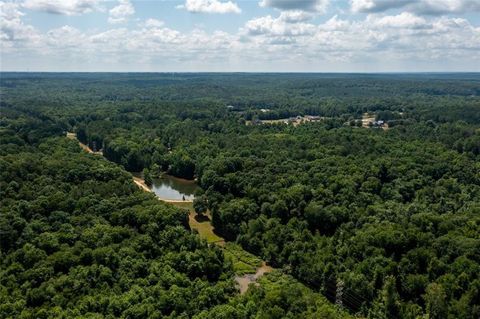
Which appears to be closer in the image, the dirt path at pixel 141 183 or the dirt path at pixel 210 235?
the dirt path at pixel 210 235

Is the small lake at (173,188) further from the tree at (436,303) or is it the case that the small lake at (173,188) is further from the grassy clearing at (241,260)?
the tree at (436,303)

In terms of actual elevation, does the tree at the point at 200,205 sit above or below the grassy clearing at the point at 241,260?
above

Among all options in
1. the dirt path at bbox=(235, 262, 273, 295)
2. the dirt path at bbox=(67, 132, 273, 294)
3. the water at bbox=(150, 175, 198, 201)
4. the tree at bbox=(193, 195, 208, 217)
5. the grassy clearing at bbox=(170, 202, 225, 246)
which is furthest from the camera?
the water at bbox=(150, 175, 198, 201)

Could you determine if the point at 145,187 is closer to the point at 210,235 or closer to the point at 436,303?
the point at 210,235

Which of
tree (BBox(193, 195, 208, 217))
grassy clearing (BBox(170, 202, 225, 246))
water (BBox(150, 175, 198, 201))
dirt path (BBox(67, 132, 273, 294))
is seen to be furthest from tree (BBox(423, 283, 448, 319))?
water (BBox(150, 175, 198, 201))

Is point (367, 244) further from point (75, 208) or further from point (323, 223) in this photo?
point (75, 208)

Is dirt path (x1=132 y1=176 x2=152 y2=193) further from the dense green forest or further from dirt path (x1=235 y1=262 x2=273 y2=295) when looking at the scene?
dirt path (x1=235 y1=262 x2=273 y2=295)

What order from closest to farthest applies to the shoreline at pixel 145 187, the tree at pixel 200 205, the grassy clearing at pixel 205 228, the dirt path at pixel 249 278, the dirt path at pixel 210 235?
the dirt path at pixel 249 278 → the dirt path at pixel 210 235 → the grassy clearing at pixel 205 228 → the tree at pixel 200 205 → the shoreline at pixel 145 187

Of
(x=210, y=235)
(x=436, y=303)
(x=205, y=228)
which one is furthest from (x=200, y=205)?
(x=436, y=303)

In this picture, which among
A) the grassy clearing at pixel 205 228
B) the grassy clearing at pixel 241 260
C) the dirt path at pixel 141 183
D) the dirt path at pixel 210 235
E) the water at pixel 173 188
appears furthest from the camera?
the dirt path at pixel 141 183

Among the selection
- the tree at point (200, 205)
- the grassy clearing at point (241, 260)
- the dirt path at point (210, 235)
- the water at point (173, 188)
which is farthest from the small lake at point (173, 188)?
the grassy clearing at point (241, 260)
